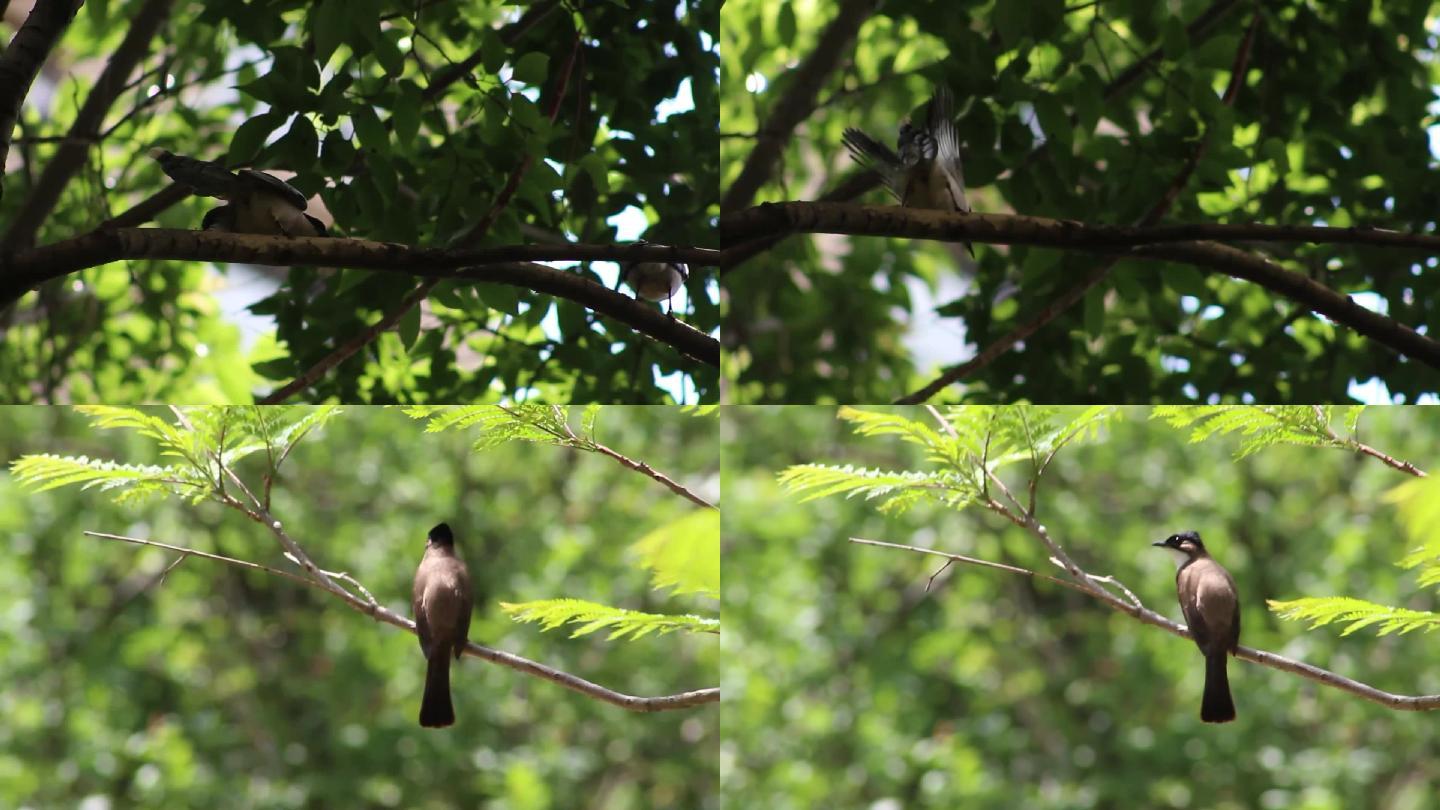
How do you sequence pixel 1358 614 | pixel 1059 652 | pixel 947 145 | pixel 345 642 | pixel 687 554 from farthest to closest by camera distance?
pixel 1059 652, pixel 345 642, pixel 947 145, pixel 1358 614, pixel 687 554

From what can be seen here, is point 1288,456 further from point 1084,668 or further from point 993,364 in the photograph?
point 1084,668

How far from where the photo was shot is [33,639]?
2.20 meters

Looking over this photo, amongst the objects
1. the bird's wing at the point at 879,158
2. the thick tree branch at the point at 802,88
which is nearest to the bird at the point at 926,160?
the bird's wing at the point at 879,158

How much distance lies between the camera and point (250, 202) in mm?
1564

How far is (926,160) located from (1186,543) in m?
0.61

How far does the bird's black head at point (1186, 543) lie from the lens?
68.2 inches

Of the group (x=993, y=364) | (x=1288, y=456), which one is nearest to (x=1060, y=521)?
(x=993, y=364)

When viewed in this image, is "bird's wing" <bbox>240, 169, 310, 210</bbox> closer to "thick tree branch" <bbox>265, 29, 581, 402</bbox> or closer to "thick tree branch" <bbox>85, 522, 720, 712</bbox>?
"thick tree branch" <bbox>265, 29, 581, 402</bbox>

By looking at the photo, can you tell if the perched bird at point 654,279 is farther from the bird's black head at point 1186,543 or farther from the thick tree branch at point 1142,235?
the bird's black head at point 1186,543

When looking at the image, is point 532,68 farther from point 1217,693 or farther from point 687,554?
point 1217,693

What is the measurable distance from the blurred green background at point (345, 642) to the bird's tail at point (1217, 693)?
0.66m

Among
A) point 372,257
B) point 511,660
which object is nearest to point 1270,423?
point 511,660

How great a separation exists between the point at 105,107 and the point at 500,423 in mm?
962

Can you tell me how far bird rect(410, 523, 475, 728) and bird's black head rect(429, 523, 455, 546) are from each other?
0.06 m
